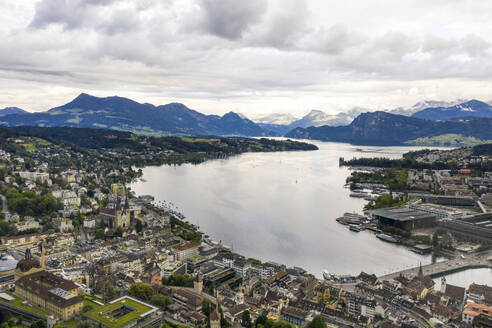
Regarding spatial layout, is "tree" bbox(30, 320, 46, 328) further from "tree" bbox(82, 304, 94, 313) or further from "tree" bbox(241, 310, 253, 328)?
"tree" bbox(241, 310, 253, 328)

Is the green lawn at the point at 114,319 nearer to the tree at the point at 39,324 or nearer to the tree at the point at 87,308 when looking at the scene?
the tree at the point at 87,308

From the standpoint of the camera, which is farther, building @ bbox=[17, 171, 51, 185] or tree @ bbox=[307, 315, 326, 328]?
building @ bbox=[17, 171, 51, 185]

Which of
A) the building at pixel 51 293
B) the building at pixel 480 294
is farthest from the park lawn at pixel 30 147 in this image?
the building at pixel 480 294

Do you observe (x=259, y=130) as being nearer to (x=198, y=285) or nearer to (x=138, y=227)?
(x=138, y=227)

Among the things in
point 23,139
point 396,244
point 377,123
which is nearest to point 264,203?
point 396,244

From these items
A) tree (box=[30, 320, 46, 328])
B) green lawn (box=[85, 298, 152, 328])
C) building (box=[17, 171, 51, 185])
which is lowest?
tree (box=[30, 320, 46, 328])

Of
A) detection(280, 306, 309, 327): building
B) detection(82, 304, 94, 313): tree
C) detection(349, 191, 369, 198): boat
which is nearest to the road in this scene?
detection(82, 304, 94, 313): tree
